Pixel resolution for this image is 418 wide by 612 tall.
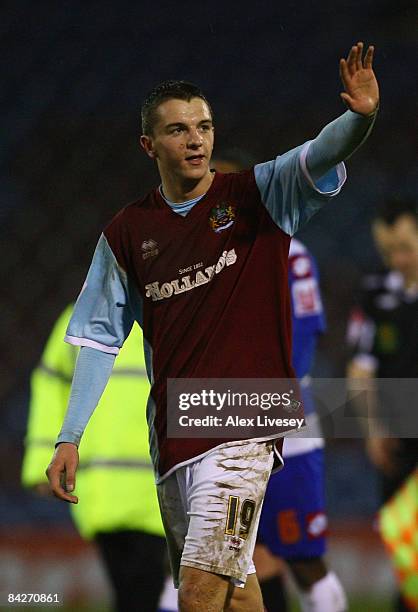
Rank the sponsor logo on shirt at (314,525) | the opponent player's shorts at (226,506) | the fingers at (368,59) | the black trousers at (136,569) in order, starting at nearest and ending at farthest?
the fingers at (368,59)
the opponent player's shorts at (226,506)
the black trousers at (136,569)
the sponsor logo on shirt at (314,525)

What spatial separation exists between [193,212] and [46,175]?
3739 millimetres

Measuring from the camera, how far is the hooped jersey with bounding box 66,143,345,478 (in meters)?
2.94

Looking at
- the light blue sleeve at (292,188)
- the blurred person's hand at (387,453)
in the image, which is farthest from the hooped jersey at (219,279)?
the blurred person's hand at (387,453)

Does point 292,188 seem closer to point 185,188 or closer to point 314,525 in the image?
point 185,188

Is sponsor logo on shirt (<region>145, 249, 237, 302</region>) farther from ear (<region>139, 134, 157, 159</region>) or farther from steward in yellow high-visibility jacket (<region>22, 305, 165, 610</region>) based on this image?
steward in yellow high-visibility jacket (<region>22, 305, 165, 610</region>)

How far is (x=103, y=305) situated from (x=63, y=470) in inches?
18.0

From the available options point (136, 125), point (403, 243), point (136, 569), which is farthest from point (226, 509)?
point (136, 125)

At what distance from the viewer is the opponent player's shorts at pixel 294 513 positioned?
4.47m

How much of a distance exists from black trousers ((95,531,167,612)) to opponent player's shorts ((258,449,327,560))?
41 cm

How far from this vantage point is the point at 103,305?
10.3 feet

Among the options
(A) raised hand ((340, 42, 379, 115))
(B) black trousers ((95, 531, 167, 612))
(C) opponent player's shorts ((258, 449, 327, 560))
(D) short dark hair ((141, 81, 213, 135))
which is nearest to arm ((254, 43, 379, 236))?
(A) raised hand ((340, 42, 379, 115))

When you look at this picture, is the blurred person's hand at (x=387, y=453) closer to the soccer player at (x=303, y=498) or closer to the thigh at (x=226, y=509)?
the soccer player at (x=303, y=498)

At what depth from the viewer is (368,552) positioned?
7305mm

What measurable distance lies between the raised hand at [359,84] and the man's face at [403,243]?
2.68 metres
